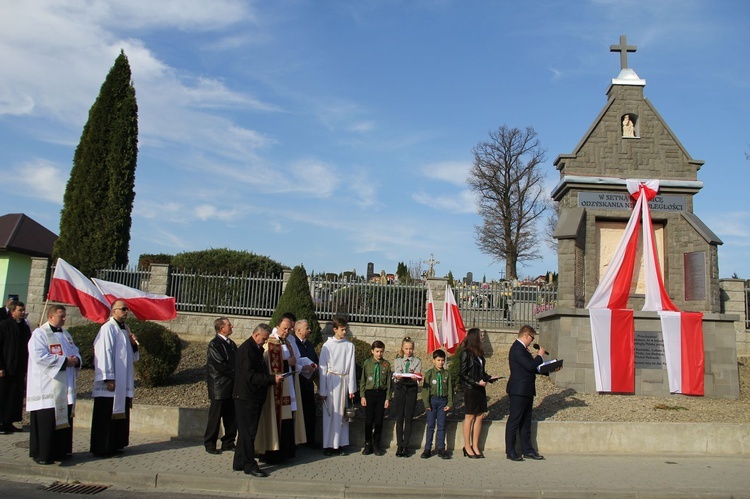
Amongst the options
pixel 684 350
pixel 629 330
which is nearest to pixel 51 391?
pixel 629 330

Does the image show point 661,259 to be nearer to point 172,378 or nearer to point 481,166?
point 172,378

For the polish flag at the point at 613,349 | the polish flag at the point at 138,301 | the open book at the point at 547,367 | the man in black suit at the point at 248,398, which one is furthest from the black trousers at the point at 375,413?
the polish flag at the point at 613,349

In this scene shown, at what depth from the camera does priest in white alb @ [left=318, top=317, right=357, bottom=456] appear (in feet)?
28.9

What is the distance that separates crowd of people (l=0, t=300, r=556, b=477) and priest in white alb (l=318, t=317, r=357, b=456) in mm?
15

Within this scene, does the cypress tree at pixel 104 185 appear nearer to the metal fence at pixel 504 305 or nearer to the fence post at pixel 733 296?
the metal fence at pixel 504 305

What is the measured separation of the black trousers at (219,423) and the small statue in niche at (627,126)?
10.8 m

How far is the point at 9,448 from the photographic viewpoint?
27.5 ft

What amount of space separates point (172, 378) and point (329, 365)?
5141 millimetres

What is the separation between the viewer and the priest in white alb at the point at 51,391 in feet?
25.2

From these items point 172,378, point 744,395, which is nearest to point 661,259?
point 744,395

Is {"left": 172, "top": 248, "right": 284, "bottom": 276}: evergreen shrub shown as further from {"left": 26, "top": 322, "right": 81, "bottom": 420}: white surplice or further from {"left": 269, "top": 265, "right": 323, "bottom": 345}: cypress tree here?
{"left": 26, "top": 322, "right": 81, "bottom": 420}: white surplice

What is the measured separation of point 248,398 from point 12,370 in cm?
445

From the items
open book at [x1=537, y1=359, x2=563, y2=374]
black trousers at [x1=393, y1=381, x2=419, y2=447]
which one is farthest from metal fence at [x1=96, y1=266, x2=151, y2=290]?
open book at [x1=537, y1=359, x2=563, y2=374]

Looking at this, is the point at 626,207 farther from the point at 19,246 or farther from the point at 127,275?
the point at 19,246
